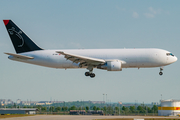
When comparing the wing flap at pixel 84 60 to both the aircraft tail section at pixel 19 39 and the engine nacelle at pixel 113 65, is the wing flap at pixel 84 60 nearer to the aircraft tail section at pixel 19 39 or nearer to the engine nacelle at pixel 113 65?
the engine nacelle at pixel 113 65

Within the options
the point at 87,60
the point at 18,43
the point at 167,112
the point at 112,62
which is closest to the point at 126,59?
the point at 112,62

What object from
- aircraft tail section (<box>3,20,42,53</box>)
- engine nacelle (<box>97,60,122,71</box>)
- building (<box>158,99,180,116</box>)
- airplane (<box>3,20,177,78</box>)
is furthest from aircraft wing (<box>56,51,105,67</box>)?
building (<box>158,99,180,116</box>)

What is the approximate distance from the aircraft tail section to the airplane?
0.47 metres

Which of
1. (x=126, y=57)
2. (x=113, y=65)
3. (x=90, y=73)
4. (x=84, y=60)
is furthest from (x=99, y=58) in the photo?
(x=126, y=57)

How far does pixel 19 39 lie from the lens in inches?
2290

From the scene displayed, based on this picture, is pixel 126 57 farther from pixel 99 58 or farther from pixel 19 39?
pixel 19 39

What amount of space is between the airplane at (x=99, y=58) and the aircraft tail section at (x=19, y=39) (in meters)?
0.47

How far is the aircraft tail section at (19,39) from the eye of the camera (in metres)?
57.3

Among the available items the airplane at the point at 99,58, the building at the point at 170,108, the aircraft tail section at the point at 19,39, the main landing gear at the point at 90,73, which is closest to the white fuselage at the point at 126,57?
the airplane at the point at 99,58

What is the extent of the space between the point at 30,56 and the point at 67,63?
8.27m

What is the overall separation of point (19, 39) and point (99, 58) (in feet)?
61.7

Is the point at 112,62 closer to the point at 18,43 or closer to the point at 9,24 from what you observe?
the point at 18,43

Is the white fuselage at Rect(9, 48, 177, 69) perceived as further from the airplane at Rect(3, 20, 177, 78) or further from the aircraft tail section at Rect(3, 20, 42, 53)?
the aircraft tail section at Rect(3, 20, 42, 53)

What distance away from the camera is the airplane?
51094 mm
